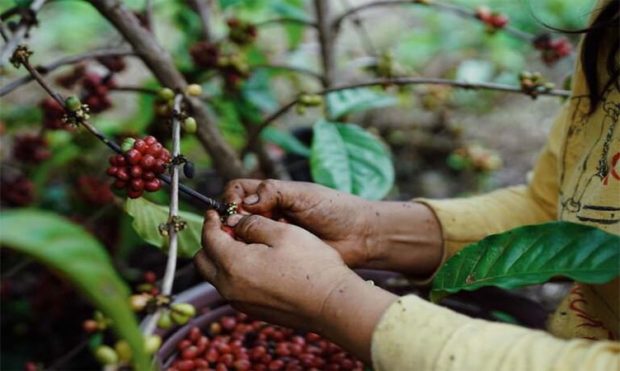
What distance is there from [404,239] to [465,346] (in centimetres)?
54

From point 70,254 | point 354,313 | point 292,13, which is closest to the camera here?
point 70,254

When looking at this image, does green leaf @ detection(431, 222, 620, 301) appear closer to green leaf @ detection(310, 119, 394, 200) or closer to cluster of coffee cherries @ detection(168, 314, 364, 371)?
cluster of coffee cherries @ detection(168, 314, 364, 371)

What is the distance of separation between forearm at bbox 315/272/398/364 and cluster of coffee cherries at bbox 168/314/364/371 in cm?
38

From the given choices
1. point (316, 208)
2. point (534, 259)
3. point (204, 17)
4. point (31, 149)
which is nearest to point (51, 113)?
point (31, 149)

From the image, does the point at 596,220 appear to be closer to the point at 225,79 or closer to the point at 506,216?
the point at 506,216

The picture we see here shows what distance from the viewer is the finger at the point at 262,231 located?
0.93m

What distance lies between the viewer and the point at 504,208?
1416 mm

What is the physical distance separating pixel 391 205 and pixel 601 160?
40cm

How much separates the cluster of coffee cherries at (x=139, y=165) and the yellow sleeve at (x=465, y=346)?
365 mm

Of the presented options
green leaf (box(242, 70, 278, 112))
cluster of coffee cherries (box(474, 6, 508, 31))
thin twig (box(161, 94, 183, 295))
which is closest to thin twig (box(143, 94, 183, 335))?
thin twig (box(161, 94, 183, 295))

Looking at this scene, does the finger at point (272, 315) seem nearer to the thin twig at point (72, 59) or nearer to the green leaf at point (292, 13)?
the thin twig at point (72, 59)

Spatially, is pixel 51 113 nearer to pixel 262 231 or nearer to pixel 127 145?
pixel 127 145

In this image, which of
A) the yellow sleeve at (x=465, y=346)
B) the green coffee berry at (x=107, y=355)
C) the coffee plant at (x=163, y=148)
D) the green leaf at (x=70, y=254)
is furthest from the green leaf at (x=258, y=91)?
the green leaf at (x=70, y=254)

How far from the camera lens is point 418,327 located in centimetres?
83
